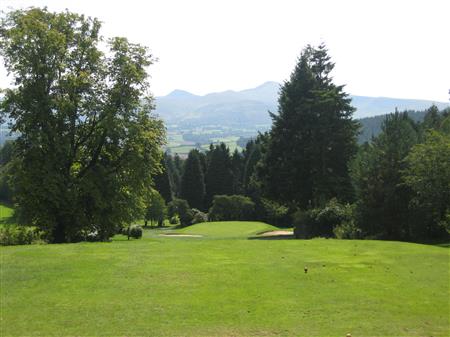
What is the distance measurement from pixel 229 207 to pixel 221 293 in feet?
206

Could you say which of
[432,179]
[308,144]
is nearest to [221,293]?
Answer: [432,179]

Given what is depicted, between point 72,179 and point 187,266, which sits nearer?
point 187,266

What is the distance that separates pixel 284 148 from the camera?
4434cm

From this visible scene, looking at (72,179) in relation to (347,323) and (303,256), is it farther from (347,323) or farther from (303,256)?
(347,323)

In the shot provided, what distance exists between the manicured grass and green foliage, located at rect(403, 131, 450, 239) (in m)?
9.09

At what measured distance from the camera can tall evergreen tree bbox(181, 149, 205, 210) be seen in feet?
281

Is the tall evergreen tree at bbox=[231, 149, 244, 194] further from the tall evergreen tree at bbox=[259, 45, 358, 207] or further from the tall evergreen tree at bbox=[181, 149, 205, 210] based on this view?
the tall evergreen tree at bbox=[259, 45, 358, 207]

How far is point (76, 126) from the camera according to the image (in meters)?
25.2

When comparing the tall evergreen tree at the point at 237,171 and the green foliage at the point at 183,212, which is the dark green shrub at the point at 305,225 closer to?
the green foliage at the point at 183,212

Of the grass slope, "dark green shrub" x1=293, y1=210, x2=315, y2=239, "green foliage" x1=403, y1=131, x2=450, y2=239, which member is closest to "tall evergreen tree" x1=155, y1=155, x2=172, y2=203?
the grass slope

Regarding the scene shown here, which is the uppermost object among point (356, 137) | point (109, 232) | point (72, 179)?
point (356, 137)

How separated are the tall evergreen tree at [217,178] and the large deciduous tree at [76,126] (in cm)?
5802

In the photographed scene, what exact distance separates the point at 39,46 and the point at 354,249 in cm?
1768

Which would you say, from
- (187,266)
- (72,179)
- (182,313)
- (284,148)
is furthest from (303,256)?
(284,148)
